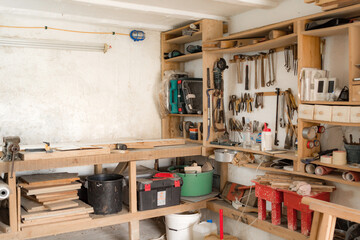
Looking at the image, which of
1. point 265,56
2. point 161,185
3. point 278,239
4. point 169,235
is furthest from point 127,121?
point 278,239

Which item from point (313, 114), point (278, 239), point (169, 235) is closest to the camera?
point (313, 114)

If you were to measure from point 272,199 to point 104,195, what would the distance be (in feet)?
5.53

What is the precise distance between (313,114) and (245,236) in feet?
5.91

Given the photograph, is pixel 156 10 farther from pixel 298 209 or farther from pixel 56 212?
pixel 298 209

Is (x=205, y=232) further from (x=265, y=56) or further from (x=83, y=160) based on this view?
(x=265, y=56)

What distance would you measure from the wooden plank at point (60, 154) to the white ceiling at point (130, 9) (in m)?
1.48

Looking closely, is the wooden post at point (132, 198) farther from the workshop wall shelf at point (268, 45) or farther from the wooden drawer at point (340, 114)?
the wooden drawer at point (340, 114)

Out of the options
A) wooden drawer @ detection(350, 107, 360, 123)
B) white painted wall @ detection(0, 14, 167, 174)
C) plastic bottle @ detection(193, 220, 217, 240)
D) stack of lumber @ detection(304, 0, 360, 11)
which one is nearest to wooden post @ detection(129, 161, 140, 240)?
plastic bottle @ detection(193, 220, 217, 240)

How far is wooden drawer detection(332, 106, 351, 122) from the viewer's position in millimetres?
2963

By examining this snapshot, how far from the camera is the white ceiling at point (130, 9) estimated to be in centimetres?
386

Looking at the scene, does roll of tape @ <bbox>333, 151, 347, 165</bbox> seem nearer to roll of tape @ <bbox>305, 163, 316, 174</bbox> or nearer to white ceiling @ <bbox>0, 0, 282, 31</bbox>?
roll of tape @ <bbox>305, 163, 316, 174</bbox>

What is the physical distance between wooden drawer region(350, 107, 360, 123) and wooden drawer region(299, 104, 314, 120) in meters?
0.37

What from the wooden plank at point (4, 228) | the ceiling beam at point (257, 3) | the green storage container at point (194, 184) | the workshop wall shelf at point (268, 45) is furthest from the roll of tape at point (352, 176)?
the wooden plank at point (4, 228)

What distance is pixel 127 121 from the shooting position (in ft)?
16.5
